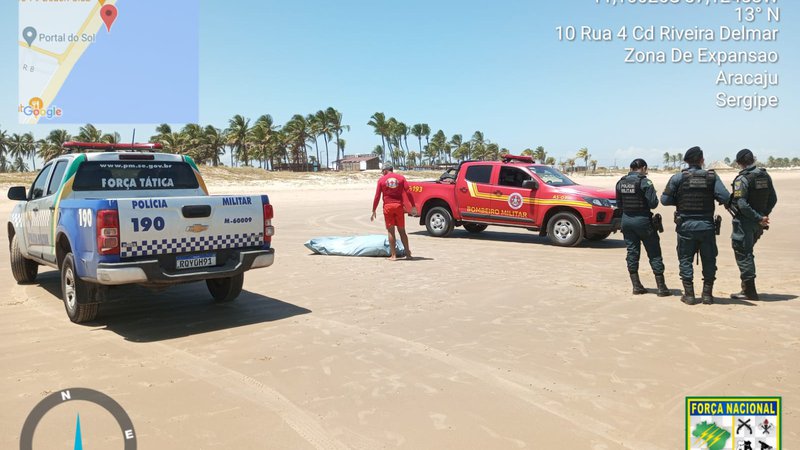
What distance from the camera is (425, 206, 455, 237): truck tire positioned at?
14.6 meters

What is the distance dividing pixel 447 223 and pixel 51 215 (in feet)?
30.8

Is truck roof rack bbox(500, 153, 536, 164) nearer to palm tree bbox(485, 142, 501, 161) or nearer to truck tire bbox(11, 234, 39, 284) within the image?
truck tire bbox(11, 234, 39, 284)

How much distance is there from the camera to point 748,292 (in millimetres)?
7262

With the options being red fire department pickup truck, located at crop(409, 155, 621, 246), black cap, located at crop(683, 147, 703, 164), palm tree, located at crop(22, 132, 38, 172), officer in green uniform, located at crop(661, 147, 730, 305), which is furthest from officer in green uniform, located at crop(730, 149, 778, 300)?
palm tree, located at crop(22, 132, 38, 172)

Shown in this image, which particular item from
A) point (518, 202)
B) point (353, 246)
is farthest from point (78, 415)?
point (518, 202)

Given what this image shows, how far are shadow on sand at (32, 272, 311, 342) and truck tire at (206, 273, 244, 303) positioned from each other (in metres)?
0.10

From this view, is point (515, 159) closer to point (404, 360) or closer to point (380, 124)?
point (404, 360)

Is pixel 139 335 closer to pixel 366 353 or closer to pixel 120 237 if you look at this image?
pixel 120 237

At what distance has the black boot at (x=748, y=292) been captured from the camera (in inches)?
285

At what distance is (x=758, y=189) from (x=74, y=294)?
8185 mm

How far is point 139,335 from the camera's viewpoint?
5926 mm

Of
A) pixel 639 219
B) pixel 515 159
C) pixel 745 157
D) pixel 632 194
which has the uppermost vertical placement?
pixel 515 159

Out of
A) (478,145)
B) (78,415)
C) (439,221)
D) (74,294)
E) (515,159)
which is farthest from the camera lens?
(478,145)

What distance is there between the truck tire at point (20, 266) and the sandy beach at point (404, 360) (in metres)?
0.26
